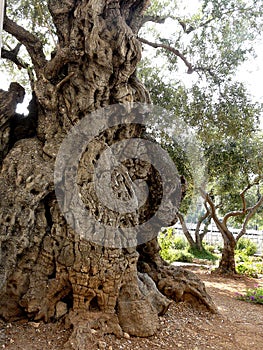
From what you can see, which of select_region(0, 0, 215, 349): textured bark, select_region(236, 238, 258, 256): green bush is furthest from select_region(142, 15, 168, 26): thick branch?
select_region(236, 238, 258, 256): green bush

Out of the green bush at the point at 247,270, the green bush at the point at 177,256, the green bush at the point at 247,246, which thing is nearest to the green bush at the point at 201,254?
the green bush at the point at 177,256

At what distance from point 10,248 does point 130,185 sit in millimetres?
1766

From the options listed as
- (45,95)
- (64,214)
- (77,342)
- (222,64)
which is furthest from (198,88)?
(77,342)

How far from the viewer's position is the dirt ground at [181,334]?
12.1 feet

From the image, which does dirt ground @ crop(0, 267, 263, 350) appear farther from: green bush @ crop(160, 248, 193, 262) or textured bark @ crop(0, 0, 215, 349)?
green bush @ crop(160, 248, 193, 262)

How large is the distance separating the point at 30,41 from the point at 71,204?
2.71 meters

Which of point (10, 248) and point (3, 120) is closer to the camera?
point (10, 248)

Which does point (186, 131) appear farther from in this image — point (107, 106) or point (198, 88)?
point (107, 106)

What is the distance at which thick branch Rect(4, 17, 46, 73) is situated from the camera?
16.6 ft

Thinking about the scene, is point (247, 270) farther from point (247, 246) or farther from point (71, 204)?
point (71, 204)

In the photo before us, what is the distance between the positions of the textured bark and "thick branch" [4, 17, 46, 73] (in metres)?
0.02

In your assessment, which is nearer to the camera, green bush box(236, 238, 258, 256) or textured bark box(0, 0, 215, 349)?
textured bark box(0, 0, 215, 349)

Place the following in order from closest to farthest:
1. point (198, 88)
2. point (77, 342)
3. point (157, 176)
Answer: point (77, 342), point (157, 176), point (198, 88)

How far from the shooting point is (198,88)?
25.3 ft
